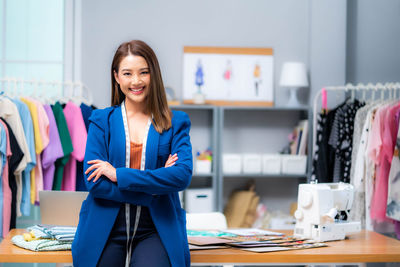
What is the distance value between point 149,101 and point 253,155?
267 centimetres

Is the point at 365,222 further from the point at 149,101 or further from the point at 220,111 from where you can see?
the point at 149,101

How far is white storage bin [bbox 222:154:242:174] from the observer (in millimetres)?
4590

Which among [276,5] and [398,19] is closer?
[398,19]

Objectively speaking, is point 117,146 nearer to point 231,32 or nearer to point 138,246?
point 138,246

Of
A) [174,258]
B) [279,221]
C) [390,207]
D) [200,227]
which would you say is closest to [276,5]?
[279,221]

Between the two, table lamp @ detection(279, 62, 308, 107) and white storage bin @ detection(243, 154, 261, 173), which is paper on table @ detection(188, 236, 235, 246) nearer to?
white storage bin @ detection(243, 154, 261, 173)

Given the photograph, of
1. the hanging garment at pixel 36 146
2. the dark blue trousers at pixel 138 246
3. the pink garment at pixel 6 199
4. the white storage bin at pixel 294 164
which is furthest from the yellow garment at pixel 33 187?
the white storage bin at pixel 294 164

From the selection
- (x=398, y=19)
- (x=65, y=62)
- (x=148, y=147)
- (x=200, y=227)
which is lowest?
(x=200, y=227)

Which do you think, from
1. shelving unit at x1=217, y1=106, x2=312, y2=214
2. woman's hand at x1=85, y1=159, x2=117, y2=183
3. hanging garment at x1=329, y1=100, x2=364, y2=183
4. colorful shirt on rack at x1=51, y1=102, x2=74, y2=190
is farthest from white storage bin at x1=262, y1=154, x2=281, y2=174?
woman's hand at x1=85, y1=159, x2=117, y2=183

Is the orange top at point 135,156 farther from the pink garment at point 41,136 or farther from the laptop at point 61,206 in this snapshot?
the pink garment at point 41,136

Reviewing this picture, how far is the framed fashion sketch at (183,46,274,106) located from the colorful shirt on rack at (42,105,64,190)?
1.45 m

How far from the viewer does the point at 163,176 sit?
6.24 ft

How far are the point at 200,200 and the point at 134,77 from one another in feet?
8.99

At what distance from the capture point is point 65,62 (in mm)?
4809
